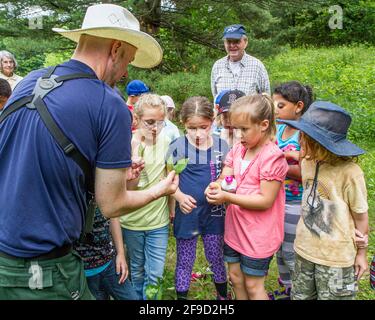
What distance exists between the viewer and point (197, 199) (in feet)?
9.16

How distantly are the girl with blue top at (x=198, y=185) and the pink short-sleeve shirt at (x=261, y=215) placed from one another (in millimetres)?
251

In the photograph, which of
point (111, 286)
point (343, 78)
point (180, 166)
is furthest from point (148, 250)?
point (343, 78)

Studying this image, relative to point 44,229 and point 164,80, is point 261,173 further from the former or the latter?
point 164,80

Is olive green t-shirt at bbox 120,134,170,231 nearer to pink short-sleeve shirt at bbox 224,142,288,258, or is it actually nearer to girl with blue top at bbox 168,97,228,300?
girl with blue top at bbox 168,97,228,300

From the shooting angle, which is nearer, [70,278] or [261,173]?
[70,278]

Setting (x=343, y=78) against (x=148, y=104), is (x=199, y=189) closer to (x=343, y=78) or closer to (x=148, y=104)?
(x=148, y=104)

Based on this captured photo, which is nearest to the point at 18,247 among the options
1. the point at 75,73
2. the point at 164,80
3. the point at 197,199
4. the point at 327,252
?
the point at 75,73

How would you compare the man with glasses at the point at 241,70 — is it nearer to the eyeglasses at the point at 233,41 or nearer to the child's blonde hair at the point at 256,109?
the eyeglasses at the point at 233,41

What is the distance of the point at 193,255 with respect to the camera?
290cm

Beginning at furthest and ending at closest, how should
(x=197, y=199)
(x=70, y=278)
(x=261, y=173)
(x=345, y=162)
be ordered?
(x=197, y=199) → (x=261, y=173) → (x=345, y=162) → (x=70, y=278)

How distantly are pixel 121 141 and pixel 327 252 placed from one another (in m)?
1.40
